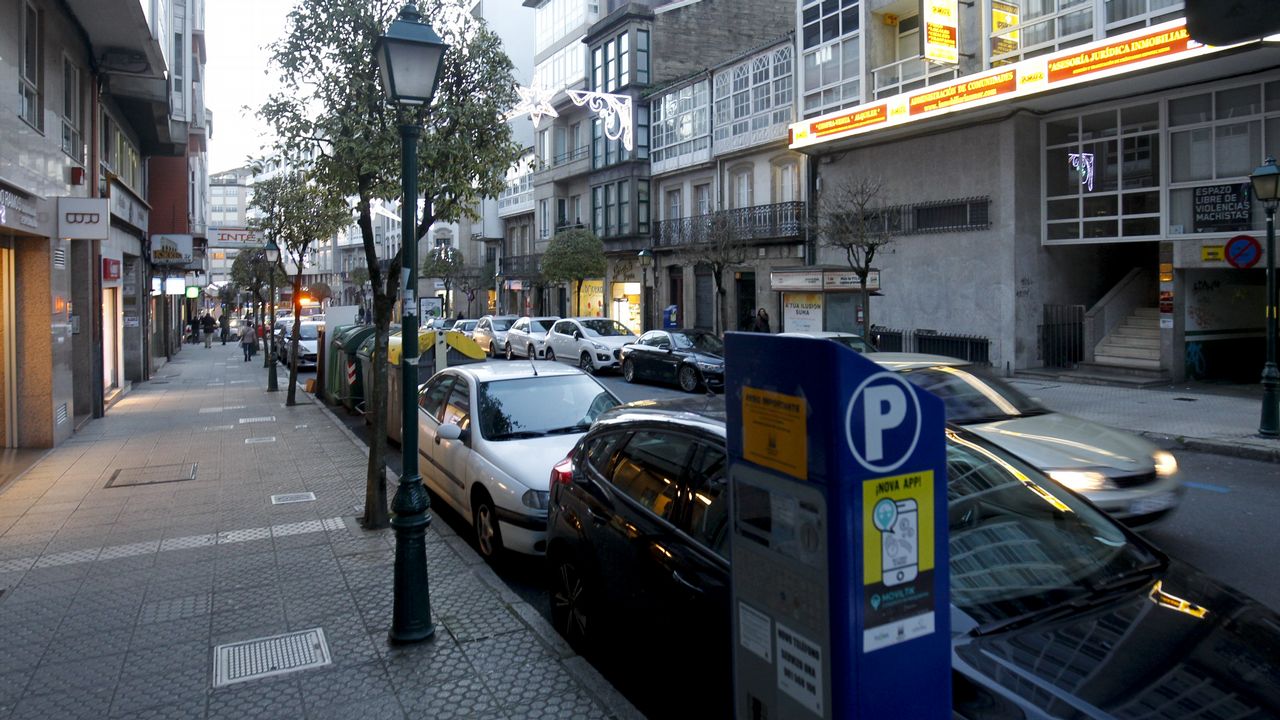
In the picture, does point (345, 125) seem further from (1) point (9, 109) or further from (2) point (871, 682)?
(2) point (871, 682)

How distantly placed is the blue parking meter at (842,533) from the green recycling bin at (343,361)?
47.5 feet

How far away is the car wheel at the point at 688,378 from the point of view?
2028 cm

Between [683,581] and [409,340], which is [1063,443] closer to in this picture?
[683,581]

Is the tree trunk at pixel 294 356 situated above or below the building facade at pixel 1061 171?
below

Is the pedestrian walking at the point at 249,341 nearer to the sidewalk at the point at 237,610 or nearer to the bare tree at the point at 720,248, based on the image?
the bare tree at the point at 720,248

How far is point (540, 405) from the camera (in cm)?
847

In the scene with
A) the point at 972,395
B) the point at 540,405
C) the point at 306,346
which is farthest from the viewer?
the point at 306,346

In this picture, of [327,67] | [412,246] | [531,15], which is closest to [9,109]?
[327,67]

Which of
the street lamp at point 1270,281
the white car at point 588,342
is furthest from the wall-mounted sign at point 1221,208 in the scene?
the white car at point 588,342

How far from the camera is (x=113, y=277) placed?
1816 cm

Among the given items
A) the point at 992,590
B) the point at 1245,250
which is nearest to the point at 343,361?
the point at 1245,250

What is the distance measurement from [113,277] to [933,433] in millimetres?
19465

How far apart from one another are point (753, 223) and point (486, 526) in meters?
25.0

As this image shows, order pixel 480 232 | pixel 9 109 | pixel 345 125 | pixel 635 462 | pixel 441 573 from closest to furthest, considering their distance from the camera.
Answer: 1. pixel 635 462
2. pixel 441 573
3. pixel 345 125
4. pixel 9 109
5. pixel 480 232
